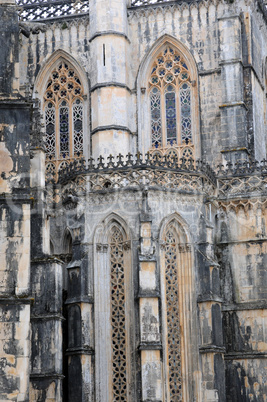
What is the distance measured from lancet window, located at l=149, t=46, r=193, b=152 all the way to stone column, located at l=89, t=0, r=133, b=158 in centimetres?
119

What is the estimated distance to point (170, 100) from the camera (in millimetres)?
35969

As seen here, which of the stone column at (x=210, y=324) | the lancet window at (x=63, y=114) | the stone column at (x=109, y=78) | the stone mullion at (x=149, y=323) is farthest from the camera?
the lancet window at (x=63, y=114)

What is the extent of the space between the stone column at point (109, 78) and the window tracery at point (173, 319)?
20.8 feet

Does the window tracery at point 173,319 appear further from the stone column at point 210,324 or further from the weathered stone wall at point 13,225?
the weathered stone wall at point 13,225

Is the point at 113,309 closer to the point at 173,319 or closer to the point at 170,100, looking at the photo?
the point at 173,319

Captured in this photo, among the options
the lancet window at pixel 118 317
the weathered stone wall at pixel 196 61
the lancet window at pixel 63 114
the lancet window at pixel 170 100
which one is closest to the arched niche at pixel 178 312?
the lancet window at pixel 118 317

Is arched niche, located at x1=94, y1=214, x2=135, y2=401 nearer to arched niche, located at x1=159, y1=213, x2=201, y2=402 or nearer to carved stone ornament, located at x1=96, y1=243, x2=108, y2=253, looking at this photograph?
carved stone ornament, located at x1=96, y1=243, x2=108, y2=253

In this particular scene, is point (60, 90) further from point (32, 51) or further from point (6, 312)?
point (6, 312)

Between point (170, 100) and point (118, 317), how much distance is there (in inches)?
431

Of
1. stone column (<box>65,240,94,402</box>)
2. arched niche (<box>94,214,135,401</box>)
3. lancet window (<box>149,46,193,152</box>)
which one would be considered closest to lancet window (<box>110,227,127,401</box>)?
arched niche (<box>94,214,135,401</box>)

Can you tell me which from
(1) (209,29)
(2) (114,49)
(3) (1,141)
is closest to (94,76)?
(2) (114,49)

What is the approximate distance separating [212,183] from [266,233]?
97.1 inches

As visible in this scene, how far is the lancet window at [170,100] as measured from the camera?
35594 mm

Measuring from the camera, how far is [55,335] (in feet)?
82.0
